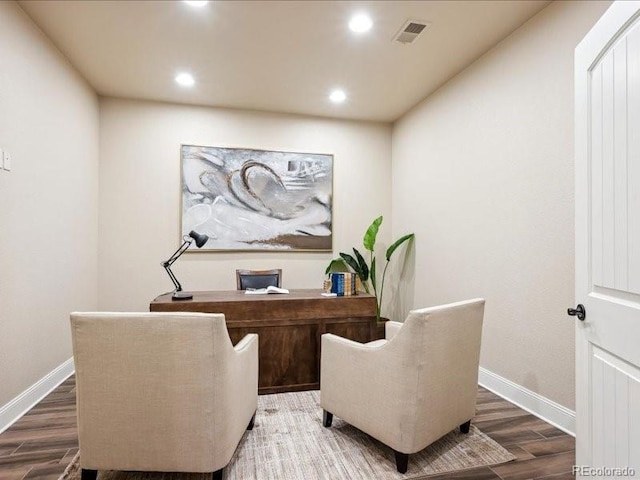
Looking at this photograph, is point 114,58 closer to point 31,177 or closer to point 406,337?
point 31,177

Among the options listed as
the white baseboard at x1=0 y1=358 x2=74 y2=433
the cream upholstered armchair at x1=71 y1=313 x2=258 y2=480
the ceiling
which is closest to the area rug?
the cream upholstered armchair at x1=71 y1=313 x2=258 y2=480

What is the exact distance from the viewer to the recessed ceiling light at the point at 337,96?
405 centimetres

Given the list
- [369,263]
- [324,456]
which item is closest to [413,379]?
[324,456]

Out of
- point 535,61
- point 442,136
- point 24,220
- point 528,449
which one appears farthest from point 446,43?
point 24,220

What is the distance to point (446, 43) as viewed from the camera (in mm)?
3066

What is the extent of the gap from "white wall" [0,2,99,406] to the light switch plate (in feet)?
0.13

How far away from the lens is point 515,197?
9.42ft

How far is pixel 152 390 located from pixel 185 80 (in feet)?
10.1

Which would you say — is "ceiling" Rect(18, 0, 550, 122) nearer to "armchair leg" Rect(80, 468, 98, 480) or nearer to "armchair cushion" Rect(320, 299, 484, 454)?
"armchair cushion" Rect(320, 299, 484, 454)

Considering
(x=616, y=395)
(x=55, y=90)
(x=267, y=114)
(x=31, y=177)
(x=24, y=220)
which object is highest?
(x=267, y=114)

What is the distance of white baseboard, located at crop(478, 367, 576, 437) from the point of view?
2400 mm

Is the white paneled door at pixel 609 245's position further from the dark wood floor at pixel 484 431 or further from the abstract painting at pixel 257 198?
the abstract painting at pixel 257 198

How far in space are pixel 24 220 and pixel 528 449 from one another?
3574 mm

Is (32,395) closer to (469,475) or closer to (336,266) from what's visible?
(469,475)
